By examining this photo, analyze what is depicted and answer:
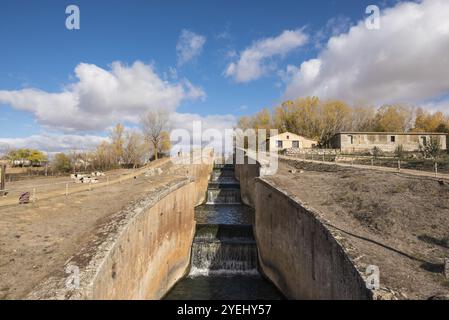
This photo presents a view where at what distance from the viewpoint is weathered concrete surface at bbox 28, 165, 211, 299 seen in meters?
5.13

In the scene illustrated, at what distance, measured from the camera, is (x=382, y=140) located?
3069 cm

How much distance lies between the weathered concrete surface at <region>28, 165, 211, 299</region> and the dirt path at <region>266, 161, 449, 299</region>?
18.7 ft

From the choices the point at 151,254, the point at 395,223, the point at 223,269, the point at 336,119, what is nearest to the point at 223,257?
the point at 223,269

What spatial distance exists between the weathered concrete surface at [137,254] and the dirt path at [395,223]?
224 inches

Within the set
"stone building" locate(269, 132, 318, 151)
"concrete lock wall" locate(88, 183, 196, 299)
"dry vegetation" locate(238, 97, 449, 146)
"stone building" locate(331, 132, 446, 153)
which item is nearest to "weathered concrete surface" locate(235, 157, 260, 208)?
"concrete lock wall" locate(88, 183, 196, 299)

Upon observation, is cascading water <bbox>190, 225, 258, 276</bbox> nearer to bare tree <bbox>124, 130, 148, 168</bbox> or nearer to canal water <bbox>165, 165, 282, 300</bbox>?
canal water <bbox>165, 165, 282, 300</bbox>

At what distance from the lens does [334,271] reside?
620 centimetres

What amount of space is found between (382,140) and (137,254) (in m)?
32.0

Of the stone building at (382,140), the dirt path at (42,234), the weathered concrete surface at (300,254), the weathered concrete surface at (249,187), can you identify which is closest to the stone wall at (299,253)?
the weathered concrete surface at (300,254)

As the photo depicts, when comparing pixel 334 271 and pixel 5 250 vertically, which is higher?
pixel 5 250
